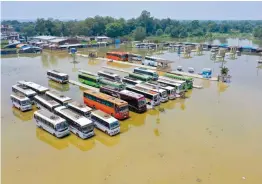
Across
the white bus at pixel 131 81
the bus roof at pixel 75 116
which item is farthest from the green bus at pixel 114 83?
the bus roof at pixel 75 116

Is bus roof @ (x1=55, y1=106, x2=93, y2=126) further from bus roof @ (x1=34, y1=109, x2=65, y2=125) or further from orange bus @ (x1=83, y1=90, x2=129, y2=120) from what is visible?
orange bus @ (x1=83, y1=90, x2=129, y2=120)

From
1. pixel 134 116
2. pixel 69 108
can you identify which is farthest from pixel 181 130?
pixel 69 108

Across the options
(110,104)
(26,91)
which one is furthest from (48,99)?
(110,104)

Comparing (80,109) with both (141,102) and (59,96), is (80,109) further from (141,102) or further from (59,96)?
(141,102)

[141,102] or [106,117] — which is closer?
[106,117]

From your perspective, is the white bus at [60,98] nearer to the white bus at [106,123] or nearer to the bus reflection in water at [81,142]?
the white bus at [106,123]

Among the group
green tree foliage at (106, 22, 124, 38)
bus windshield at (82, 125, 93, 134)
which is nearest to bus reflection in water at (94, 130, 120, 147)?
bus windshield at (82, 125, 93, 134)
